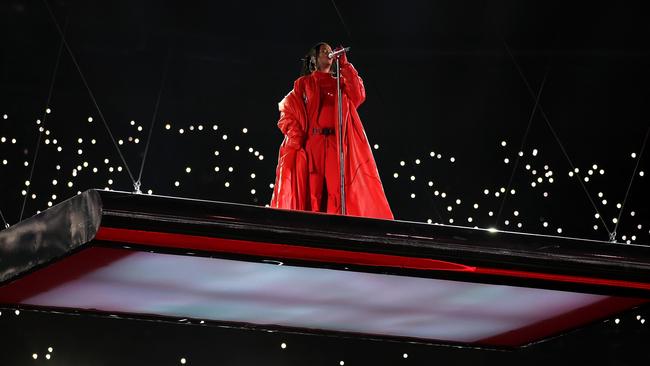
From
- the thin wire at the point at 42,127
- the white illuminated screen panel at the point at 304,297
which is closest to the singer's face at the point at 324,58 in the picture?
the white illuminated screen panel at the point at 304,297

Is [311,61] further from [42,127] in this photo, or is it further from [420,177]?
[42,127]

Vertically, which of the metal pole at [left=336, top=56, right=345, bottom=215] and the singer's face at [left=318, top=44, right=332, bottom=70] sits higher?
the singer's face at [left=318, top=44, right=332, bottom=70]

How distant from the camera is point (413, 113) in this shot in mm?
7000

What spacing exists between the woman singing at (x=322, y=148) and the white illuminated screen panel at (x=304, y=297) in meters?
0.51

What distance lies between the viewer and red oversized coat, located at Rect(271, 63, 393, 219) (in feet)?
17.5

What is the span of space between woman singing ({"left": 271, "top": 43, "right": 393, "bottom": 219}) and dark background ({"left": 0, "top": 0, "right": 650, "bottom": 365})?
1.06 m

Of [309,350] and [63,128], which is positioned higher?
[63,128]

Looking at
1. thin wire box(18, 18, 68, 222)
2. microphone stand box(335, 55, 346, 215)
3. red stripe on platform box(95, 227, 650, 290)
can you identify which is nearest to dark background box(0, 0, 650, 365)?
thin wire box(18, 18, 68, 222)

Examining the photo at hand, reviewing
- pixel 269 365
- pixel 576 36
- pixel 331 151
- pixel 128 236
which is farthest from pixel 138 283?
pixel 576 36

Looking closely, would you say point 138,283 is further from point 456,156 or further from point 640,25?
point 640,25

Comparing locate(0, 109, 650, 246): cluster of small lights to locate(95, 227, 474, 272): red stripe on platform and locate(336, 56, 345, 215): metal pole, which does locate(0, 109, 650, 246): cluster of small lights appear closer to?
locate(336, 56, 345, 215): metal pole

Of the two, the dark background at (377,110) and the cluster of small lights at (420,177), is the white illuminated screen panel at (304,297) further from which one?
the cluster of small lights at (420,177)

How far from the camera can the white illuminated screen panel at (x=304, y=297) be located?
4.46 m

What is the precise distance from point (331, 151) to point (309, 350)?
4.78ft
